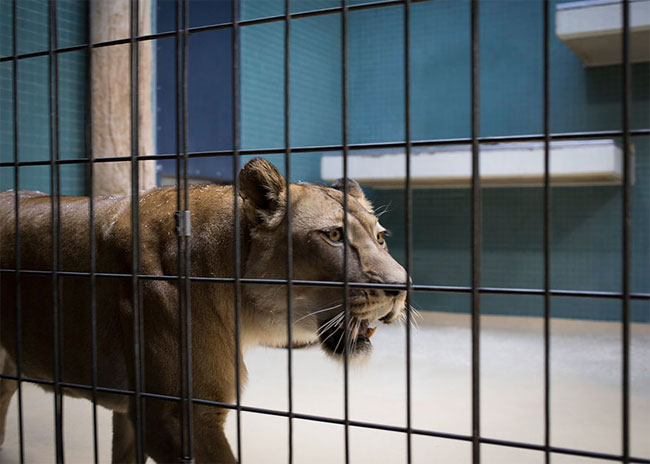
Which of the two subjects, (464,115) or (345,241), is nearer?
(345,241)

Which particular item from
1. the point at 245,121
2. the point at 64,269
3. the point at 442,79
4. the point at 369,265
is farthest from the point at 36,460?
the point at 442,79

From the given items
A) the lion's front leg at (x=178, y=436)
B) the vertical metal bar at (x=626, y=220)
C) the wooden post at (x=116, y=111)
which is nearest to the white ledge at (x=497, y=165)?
the wooden post at (x=116, y=111)

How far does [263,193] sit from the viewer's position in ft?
8.44

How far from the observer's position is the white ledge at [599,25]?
684cm

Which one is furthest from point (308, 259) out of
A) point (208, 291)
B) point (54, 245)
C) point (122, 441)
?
point (122, 441)

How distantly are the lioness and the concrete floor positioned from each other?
351mm

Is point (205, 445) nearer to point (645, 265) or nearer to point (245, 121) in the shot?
point (245, 121)

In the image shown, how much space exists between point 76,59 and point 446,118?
527 centimetres

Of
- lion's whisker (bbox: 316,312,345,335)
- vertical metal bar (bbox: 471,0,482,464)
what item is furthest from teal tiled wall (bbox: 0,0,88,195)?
vertical metal bar (bbox: 471,0,482,464)

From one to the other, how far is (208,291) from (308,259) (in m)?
0.39

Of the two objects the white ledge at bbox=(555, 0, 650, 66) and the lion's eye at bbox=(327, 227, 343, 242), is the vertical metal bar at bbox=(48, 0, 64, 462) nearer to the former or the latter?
the lion's eye at bbox=(327, 227, 343, 242)

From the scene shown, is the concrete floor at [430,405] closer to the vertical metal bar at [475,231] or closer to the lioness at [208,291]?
the lioness at [208,291]

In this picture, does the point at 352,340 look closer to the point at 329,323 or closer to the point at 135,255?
the point at 329,323

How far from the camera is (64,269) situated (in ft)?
8.89
